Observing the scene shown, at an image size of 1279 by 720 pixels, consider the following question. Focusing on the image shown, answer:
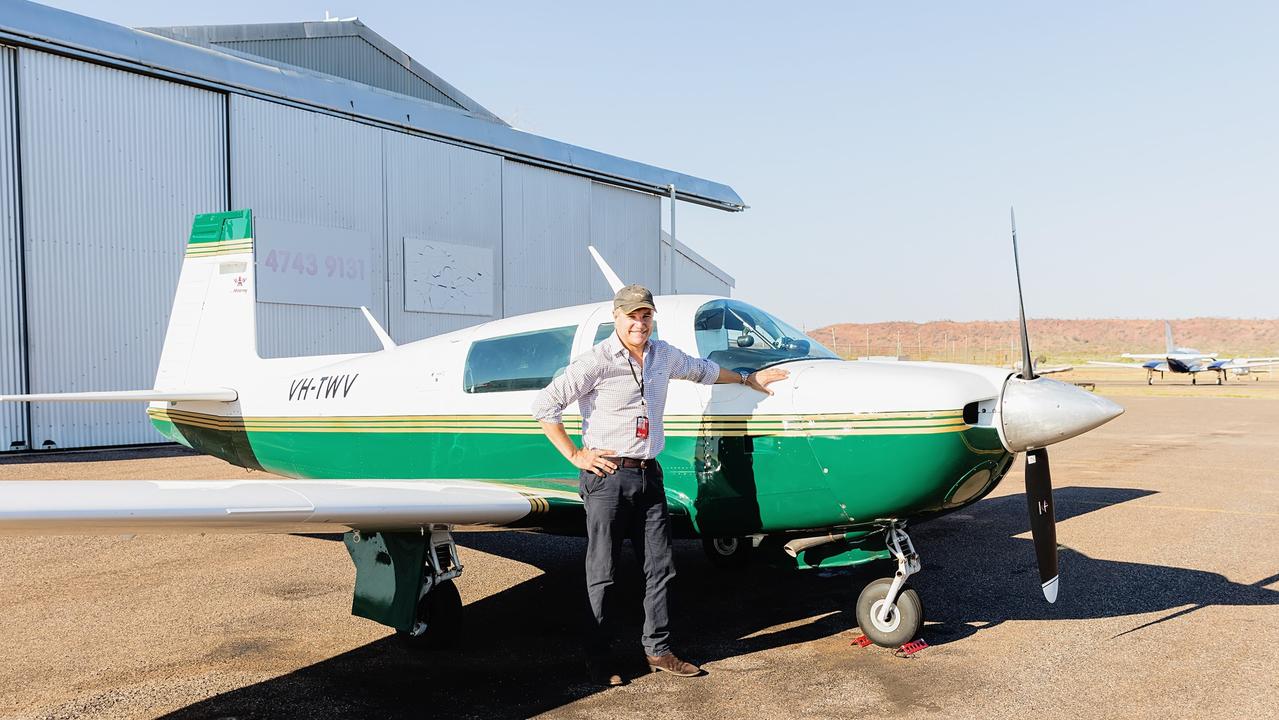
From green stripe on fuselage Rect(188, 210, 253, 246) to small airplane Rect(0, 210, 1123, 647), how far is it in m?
2.44

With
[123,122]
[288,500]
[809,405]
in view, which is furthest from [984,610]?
[123,122]

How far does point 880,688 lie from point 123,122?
15.9 m

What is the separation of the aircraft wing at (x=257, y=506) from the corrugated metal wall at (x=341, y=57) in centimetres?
2161

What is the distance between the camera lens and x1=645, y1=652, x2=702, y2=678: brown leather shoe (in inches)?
171

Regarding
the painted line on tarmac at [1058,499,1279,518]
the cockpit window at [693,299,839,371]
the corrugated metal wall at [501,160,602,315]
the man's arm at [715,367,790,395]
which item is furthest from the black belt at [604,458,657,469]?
the corrugated metal wall at [501,160,602,315]

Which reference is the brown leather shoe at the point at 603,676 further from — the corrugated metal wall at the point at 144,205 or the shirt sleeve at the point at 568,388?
Result: the corrugated metal wall at the point at 144,205

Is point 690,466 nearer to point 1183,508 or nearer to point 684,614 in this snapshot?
point 684,614

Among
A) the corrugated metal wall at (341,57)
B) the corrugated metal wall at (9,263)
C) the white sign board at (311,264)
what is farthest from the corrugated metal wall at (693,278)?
the corrugated metal wall at (9,263)

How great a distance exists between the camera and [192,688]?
423 cm

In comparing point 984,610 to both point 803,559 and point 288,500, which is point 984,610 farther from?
point 288,500

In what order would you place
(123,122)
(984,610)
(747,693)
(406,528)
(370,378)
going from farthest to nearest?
(123,122) → (370,378) → (984,610) → (406,528) → (747,693)

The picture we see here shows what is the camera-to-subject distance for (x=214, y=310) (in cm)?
780

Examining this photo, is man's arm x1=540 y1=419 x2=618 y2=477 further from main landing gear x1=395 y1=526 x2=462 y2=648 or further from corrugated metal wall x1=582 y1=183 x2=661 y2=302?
corrugated metal wall x1=582 y1=183 x2=661 y2=302

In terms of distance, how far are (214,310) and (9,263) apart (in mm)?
8723
